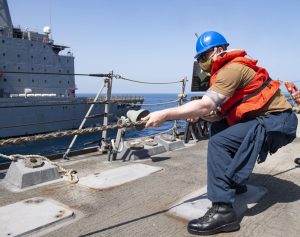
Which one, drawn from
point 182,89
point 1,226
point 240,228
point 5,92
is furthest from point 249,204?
point 5,92

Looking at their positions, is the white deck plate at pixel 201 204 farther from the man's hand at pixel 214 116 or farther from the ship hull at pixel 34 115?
the ship hull at pixel 34 115

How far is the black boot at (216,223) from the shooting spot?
2.37 m

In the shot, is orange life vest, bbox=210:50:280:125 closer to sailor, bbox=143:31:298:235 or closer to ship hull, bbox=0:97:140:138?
sailor, bbox=143:31:298:235

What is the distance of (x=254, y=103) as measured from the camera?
247 centimetres

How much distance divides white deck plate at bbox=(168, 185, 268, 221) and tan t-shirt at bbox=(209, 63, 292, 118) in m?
0.88

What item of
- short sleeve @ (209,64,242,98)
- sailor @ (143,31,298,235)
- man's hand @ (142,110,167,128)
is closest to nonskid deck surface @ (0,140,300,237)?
sailor @ (143,31,298,235)

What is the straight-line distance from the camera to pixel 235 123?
265cm

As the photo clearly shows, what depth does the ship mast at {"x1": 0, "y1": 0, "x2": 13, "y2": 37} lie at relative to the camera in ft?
97.5

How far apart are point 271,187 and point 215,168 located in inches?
52.0

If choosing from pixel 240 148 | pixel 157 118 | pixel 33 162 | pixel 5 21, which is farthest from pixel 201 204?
pixel 5 21

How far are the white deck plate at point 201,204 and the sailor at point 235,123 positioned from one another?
255mm

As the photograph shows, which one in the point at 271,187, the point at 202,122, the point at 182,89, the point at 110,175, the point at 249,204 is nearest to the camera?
the point at 249,204

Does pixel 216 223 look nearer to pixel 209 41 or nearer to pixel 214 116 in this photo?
pixel 214 116

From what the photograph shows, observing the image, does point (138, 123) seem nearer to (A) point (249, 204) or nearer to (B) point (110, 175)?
(A) point (249, 204)
